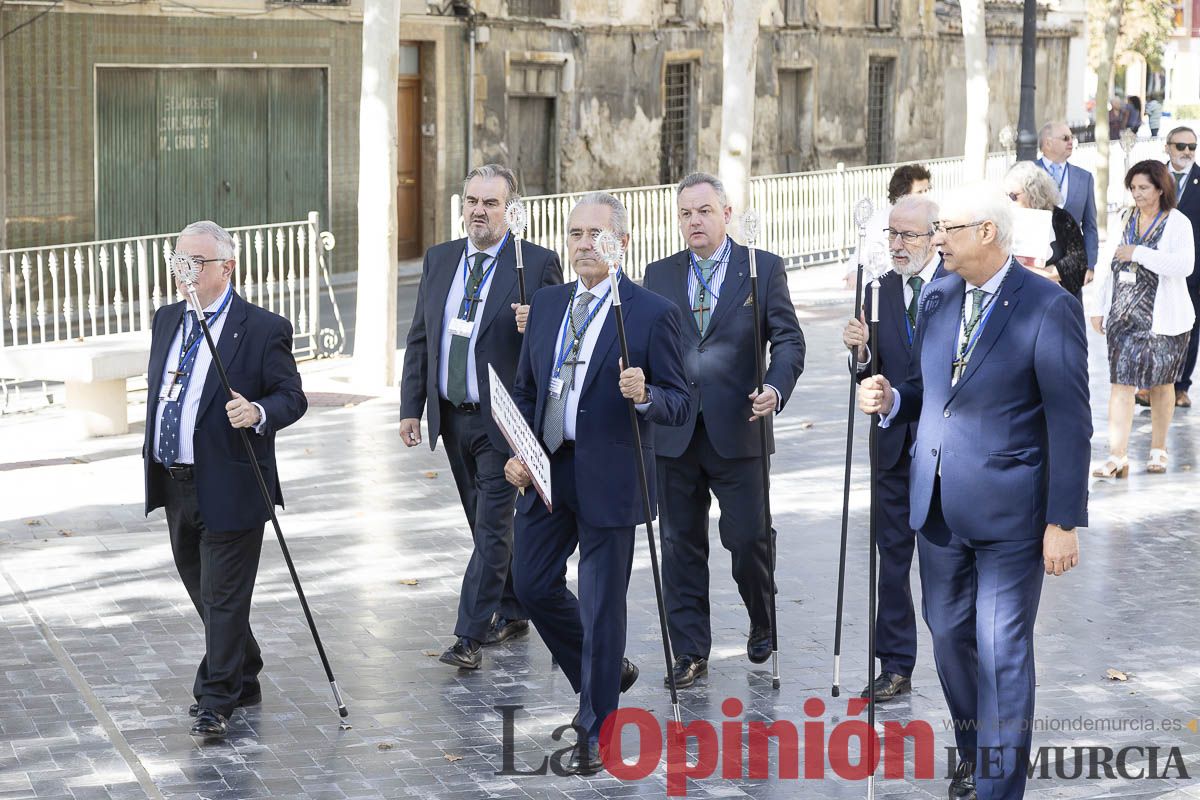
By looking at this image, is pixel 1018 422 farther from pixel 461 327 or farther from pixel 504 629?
pixel 504 629

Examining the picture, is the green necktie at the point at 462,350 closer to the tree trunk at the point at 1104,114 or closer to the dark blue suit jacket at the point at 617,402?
the dark blue suit jacket at the point at 617,402

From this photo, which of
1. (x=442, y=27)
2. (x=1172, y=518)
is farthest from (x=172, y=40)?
(x=1172, y=518)

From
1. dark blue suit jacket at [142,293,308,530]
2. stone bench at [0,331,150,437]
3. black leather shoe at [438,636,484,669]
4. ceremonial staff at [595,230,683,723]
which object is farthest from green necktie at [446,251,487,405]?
stone bench at [0,331,150,437]

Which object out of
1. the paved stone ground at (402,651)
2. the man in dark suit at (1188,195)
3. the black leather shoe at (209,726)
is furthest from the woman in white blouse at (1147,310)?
the black leather shoe at (209,726)

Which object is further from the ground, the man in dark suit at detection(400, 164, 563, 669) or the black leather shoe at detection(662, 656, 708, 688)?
the man in dark suit at detection(400, 164, 563, 669)

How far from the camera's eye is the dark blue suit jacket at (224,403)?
22.7 feet

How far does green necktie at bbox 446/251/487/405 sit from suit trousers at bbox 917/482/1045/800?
246 centimetres

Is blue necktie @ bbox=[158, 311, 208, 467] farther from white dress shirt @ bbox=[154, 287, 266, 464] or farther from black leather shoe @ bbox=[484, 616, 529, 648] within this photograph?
black leather shoe @ bbox=[484, 616, 529, 648]

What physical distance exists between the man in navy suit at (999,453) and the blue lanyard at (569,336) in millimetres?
1259

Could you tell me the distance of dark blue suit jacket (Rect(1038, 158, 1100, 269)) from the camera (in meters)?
12.6

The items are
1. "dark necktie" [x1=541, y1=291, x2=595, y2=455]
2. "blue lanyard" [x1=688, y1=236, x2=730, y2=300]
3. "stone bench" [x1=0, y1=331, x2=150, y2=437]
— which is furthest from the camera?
"stone bench" [x1=0, y1=331, x2=150, y2=437]

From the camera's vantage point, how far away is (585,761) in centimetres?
658

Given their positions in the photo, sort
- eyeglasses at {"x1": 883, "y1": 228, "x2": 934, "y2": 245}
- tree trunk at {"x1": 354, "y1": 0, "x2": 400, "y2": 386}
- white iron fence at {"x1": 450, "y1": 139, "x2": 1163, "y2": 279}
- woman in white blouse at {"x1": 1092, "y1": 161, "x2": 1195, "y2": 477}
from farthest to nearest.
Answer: white iron fence at {"x1": 450, "y1": 139, "x2": 1163, "y2": 279} < tree trunk at {"x1": 354, "y1": 0, "x2": 400, "y2": 386} < woman in white blouse at {"x1": 1092, "y1": 161, "x2": 1195, "y2": 477} < eyeglasses at {"x1": 883, "y1": 228, "x2": 934, "y2": 245}

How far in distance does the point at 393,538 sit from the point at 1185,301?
5176 millimetres
